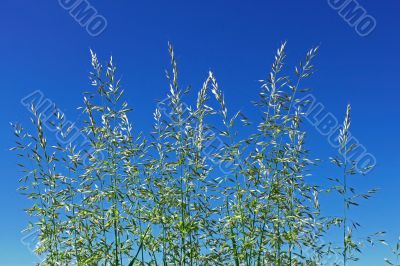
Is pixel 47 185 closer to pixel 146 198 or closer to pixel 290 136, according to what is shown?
pixel 146 198

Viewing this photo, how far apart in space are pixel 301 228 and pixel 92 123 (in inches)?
99.4

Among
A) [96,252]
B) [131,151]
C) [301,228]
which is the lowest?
[96,252]

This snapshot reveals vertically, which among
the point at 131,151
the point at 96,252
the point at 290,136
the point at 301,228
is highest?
the point at 290,136

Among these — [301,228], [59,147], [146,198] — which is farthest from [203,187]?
[59,147]

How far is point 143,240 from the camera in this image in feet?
18.6

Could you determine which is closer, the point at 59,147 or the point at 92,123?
the point at 92,123

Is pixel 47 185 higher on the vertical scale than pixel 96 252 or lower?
higher

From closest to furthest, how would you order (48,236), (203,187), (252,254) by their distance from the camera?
1. (252,254)
2. (203,187)
3. (48,236)

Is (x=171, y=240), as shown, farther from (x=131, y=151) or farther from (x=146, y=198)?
(x=131, y=151)

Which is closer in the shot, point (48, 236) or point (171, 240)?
point (171, 240)

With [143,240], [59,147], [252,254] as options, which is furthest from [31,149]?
[252,254]

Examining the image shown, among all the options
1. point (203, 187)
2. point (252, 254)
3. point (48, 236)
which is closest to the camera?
point (252, 254)

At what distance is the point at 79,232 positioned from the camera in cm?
603

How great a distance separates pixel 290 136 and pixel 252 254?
1410 millimetres
